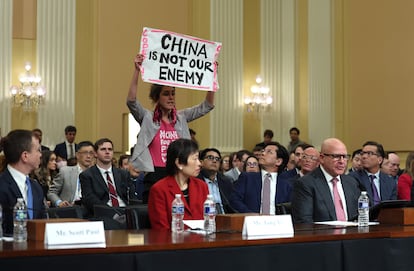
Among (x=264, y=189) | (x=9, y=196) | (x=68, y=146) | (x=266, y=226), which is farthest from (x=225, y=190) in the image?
(x=68, y=146)

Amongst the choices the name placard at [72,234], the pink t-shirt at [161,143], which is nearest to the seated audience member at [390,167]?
the pink t-shirt at [161,143]

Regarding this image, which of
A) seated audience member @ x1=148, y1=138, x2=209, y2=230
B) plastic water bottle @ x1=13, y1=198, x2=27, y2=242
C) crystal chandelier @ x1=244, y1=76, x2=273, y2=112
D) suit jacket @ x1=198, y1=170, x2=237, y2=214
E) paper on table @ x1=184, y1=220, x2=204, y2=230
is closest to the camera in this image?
plastic water bottle @ x1=13, y1=198, x2=27, y2=242

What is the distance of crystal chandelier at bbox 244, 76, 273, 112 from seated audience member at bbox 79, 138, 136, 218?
7.54m

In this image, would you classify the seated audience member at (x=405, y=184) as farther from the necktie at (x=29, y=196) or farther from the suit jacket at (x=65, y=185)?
the necktie at (x=29, y=196)

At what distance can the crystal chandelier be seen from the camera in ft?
48.5

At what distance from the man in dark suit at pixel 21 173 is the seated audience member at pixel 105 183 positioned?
8.03 feet

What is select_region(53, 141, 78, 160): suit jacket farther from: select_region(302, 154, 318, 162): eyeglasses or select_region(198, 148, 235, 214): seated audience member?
select_region(302, 154, 318, 162): eyeglasses

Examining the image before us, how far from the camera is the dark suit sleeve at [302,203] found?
506 cm

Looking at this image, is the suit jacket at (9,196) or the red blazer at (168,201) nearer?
the suit jacket at (9,196)

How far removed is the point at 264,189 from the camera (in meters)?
7.31

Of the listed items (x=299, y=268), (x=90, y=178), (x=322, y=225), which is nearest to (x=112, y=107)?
(x=90, y=178)

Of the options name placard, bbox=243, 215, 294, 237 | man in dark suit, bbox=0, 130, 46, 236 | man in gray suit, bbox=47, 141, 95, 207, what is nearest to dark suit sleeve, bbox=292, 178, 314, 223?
name placard, bbox=243, 215, 294, 237

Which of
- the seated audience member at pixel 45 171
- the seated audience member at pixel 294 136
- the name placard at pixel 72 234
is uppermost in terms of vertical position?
the seated audience member at pixel 294 136

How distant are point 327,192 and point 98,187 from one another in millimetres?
2576
